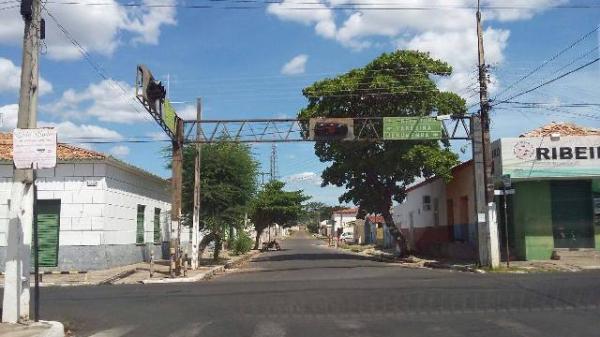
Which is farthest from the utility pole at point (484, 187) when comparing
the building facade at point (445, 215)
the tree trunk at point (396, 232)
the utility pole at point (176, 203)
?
the utility pole at point (176, 203)

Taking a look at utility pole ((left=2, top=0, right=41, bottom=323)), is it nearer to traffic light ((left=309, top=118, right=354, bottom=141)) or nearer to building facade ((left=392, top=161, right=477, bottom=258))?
traffic light ((left=309, top=118, right=354, bottom=141))

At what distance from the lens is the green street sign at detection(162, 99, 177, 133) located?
24623 millimetres

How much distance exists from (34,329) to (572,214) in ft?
77.2

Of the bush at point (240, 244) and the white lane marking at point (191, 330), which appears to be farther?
the bush at point (240, 244)

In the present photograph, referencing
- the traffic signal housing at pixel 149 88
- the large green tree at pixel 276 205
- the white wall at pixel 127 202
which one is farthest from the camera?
the large green tree at pixel 276 205

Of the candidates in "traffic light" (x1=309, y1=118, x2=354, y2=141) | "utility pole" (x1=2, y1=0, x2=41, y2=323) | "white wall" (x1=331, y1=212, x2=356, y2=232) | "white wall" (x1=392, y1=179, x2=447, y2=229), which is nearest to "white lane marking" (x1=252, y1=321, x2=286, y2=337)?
"utility pole" (x1=2, y1=0, x2=41, y2=323)

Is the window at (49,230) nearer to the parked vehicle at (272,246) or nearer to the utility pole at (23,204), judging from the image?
the utility pole at (23,204)

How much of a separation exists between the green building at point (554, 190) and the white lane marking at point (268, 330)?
1924 centimetres

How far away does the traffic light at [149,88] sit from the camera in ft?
71.3

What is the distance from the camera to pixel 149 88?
22.5m

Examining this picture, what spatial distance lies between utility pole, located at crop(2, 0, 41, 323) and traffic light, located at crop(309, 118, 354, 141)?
54.9 feet

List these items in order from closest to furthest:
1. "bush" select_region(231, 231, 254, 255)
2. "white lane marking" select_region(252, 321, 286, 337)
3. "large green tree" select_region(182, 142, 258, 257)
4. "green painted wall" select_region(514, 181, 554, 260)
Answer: "white lane marking" select_region(252, 321, 286, 337)
"green painted wall" select_region(514, 181, 554, 260)
"large green tree" select_region(182, 142, 258, 257)
"bush" select_region(231, 231, 254, 255)

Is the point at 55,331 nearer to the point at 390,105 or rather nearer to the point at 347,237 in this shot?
the point at 390,105

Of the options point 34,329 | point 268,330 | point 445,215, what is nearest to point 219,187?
point 445,215
